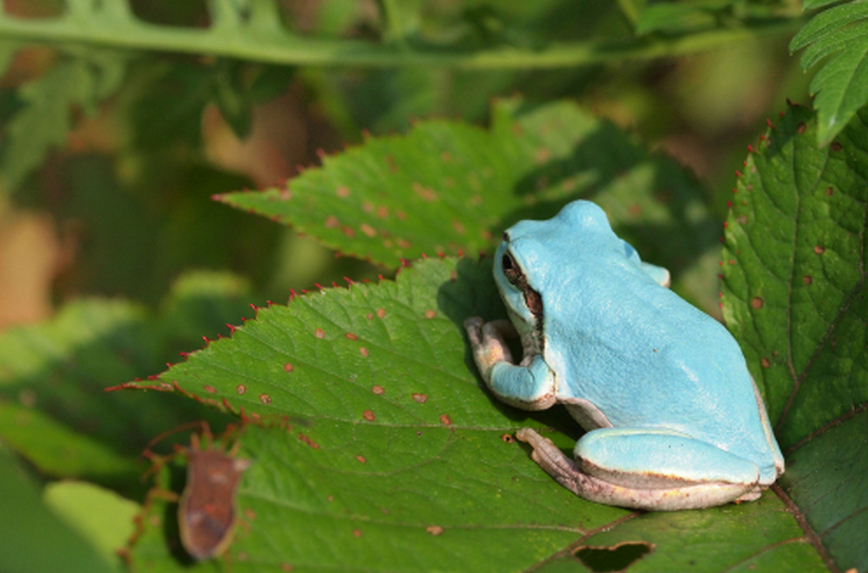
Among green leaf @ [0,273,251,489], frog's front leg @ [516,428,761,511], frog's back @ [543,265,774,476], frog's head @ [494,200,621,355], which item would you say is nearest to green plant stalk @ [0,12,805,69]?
green leaf @ [0,273,251,489]

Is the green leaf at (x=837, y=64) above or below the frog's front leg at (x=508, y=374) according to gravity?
above

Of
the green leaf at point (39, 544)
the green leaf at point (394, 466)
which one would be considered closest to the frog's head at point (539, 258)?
the green leaf at point (394, 466)

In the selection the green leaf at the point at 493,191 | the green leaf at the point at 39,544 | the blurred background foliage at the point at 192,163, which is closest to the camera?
the green leaf at the point at 39,544

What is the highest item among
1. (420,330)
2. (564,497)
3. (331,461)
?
(420,330)

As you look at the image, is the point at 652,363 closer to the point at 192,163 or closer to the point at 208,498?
the point at 208,498

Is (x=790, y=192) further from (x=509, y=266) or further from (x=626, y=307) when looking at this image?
(x=509, y=266)

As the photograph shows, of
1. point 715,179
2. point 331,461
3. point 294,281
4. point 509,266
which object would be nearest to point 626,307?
point 509,266

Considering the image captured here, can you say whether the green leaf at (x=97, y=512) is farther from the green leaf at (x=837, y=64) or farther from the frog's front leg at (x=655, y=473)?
the green leaf at (x=837, y=64)
